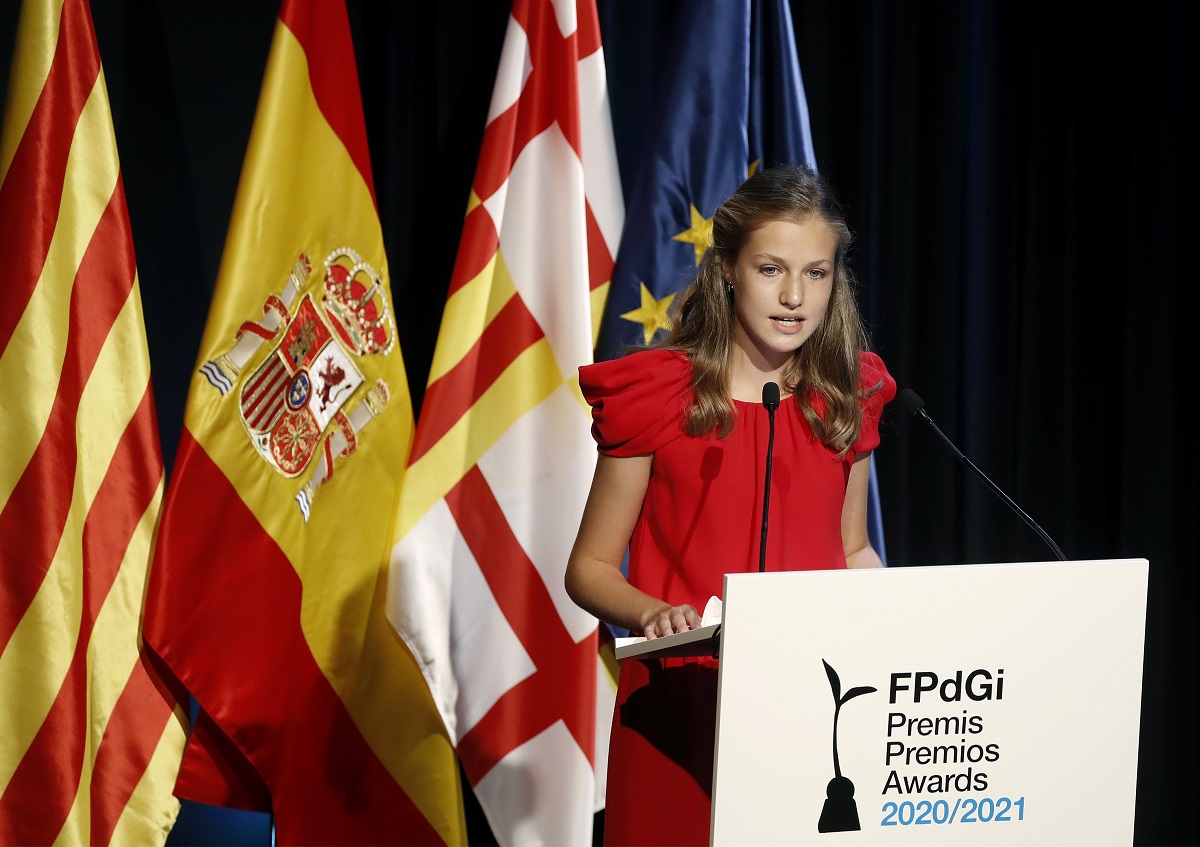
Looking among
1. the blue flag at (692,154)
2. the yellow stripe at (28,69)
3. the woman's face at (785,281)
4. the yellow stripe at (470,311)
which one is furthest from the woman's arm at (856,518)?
the yellow stripe at (28,69)

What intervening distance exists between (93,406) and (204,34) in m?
0.91

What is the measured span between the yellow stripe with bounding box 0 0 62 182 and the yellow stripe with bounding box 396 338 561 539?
0.91 m

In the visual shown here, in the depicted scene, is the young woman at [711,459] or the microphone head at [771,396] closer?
the microphone head at [771,396]

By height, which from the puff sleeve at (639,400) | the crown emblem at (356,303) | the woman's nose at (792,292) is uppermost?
the crown emblem at (356,303)

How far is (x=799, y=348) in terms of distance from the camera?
1610mm

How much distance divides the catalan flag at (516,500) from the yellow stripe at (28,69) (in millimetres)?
804

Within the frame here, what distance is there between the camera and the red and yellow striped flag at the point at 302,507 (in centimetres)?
218

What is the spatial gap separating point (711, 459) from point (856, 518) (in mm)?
314

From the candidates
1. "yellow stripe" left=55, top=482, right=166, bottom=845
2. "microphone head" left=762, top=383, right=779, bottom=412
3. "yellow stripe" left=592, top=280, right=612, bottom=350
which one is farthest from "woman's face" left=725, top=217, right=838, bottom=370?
"yellow stripe" left=55, top=482, right=166, bottom=845

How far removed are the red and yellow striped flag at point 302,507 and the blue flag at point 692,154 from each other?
1.66 feet

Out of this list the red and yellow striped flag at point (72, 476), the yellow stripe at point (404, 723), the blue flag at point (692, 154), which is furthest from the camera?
the blue flag at point (692, 154)

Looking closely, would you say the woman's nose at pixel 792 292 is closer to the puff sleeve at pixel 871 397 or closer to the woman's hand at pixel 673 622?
the puff sleeve at pixel 871 397

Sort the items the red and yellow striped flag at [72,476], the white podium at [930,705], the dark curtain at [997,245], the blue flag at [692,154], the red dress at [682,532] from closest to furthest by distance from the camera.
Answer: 1. the white podium at [930,705]
2. the red dress at [682,532]
3. the red and yellow striped flag at [72,476]
4. the blue flag at [692,154]
5. the dark curtain at [997,245]

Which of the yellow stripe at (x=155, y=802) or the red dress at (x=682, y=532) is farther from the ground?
the red dress at (x=682, y=532)
